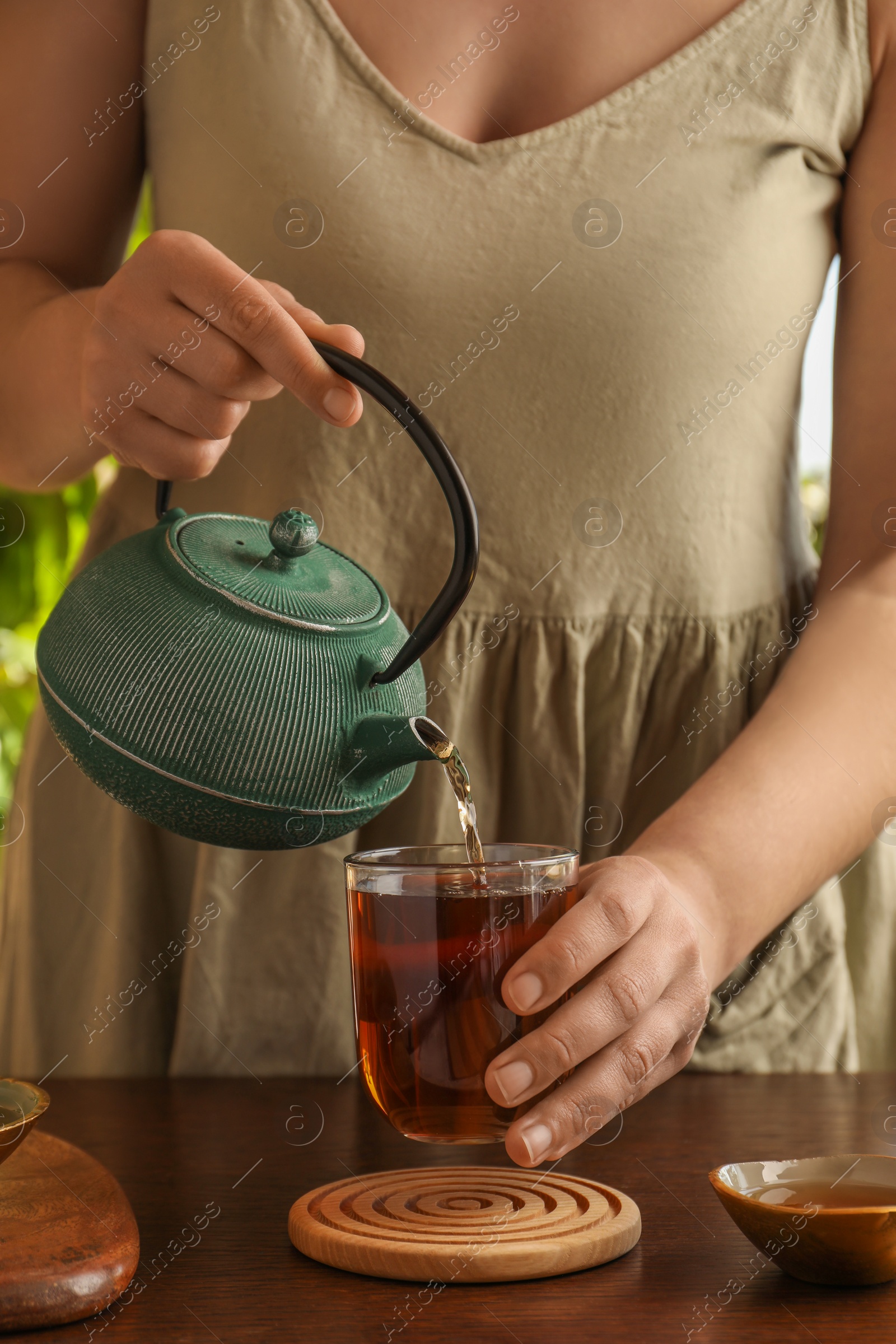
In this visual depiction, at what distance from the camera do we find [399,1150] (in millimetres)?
820

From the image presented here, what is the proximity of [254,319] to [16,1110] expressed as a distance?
1.49ft

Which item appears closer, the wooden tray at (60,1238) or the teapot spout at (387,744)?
the wooden tray at (60,1238)

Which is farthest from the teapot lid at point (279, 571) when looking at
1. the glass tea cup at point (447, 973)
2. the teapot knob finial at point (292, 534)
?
the glass tea cup at point (447, 973)

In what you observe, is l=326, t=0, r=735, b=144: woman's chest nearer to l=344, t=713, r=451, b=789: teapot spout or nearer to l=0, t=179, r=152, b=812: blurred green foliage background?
l=344, t=713, r=451, b=789: teapot spout

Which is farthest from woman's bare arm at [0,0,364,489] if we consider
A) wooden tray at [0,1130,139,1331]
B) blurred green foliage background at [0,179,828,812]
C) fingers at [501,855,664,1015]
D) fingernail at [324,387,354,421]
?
blurred green foliage background at [0,179,828,812]

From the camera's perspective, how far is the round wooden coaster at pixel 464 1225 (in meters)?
0.60

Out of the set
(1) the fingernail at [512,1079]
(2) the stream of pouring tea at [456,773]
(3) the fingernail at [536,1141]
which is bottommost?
(3) the fingernail at [536,1141]

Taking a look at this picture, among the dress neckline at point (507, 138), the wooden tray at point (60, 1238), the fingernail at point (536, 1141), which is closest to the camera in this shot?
the wooden tray at point (60, 1238)

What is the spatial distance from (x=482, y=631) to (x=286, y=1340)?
657mm

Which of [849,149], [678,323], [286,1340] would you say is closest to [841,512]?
[678,323]

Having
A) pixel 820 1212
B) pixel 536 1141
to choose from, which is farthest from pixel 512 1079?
pixel 820 1212

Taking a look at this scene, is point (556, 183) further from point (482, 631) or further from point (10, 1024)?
point (10, 1024)

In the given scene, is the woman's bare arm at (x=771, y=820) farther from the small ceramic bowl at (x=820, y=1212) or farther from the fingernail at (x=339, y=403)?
the fingernail at (x=339, y=403)

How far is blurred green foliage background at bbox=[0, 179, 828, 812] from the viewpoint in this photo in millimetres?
2516
